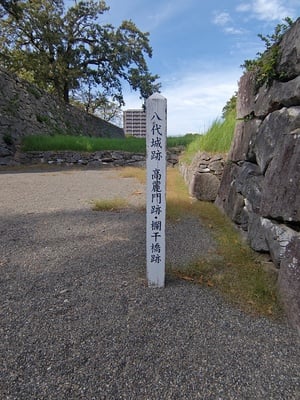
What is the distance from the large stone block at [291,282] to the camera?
5.17 feet

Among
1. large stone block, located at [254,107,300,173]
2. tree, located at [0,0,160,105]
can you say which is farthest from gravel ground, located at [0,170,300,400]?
tree, located at [0,0,160,105]

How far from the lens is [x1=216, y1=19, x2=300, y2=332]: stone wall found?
1748mm

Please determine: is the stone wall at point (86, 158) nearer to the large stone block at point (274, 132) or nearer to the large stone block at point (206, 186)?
the large stone block at point (206, 186)

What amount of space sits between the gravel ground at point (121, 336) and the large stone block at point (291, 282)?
122 mm

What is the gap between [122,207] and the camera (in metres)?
4.39

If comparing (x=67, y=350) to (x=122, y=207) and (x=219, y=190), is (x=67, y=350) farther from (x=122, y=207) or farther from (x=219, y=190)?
(x=219, y=190)

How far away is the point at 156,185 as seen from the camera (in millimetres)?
1871

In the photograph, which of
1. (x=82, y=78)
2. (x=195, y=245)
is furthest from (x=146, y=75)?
(x=195, y=245)

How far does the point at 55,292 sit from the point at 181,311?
919mm

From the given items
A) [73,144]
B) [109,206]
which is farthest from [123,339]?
[73,144]

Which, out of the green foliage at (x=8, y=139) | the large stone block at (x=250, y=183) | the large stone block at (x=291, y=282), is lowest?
the large stone block at (x=291, y=282)

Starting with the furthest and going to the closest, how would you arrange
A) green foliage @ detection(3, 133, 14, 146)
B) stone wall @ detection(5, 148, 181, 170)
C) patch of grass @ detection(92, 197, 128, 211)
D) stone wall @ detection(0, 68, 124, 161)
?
stone wall @ detection(5, 148, 181, 170), stone wall @ detection(0, 68, 124, 161), green foliage @ detection(3, 133, 14, 146), patch of grass @ detection(92, 197, 128, 211)

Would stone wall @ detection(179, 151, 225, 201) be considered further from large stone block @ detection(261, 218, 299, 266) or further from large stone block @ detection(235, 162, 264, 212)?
large stone block @ detection(261, 218, 299, 266)

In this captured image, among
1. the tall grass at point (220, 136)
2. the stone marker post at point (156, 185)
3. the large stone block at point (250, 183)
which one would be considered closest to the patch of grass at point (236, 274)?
the stone marker post at point (156, 185)
